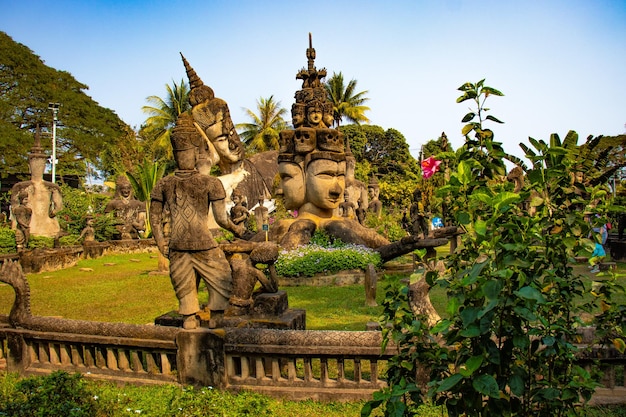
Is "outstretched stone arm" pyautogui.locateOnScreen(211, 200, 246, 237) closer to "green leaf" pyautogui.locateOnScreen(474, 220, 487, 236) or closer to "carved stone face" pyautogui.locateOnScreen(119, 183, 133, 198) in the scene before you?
"green leaf" pyautogui.locateOnScreen(474, 220, 487, 236)

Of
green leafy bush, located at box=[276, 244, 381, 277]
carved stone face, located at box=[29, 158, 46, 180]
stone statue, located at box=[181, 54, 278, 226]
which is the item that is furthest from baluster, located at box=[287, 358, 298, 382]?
carved stone face, located at box=[29, 158, 46, 180]

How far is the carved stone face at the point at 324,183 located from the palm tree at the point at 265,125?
29.3 meters

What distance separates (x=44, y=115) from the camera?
121 ft

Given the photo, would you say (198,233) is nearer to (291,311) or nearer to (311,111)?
(291,311)

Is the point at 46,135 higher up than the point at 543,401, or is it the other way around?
the point at 46,135

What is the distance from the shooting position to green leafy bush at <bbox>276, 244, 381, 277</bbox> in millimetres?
11367

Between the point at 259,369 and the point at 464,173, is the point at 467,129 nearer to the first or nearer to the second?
the point at 464,173

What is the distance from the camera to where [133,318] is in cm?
799

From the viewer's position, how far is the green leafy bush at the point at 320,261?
11367 mm

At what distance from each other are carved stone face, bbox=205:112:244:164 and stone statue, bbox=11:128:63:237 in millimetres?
6152

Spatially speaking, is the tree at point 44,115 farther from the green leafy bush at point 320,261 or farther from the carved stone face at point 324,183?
the green leafy bush at point 320,261

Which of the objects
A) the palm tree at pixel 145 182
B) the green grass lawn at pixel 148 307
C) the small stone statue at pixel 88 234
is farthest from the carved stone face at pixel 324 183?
the palm tree at pixel 145 182

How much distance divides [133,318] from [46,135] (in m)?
32.2

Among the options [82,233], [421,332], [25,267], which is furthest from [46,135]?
[421,332]
